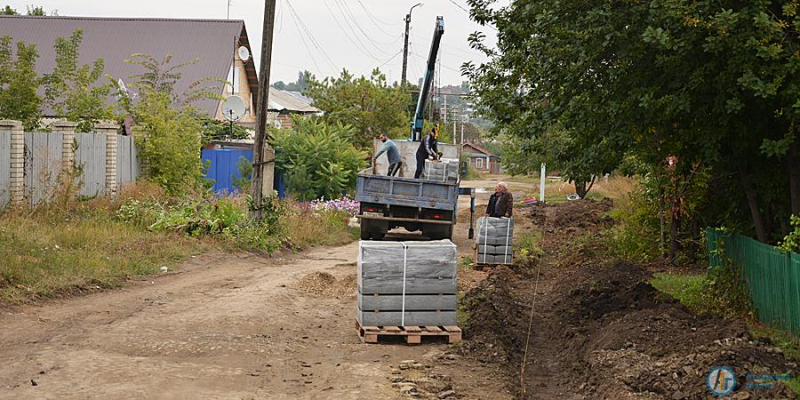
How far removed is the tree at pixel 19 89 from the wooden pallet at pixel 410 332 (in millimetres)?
13434

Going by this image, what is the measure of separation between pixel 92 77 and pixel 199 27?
22.4m

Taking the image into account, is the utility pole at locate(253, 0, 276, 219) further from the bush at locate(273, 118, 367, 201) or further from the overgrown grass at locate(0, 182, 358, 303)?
the bush at locate(273, 118, 367, 201)

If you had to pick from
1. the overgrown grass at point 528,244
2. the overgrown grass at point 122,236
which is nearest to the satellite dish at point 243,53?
the overgrown grass at point 528,244

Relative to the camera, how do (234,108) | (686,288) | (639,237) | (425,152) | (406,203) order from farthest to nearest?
(234,108), (425,152), (406,203), (639,237), (686,288)

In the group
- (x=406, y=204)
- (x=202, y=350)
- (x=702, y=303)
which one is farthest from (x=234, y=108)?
(x=202, y=350)

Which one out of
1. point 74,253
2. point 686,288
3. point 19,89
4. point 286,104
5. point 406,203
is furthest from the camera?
point 286,104

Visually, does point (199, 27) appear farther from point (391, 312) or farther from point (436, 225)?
point (391, 312)

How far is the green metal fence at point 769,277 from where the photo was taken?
939 cm

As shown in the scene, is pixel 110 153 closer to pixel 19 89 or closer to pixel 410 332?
pixel 19 89

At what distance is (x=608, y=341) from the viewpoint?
1009 cm

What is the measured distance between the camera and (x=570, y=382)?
934 cm

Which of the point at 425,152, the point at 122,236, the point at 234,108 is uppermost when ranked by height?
the point at 234,108

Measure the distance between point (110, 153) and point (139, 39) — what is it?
23.2m

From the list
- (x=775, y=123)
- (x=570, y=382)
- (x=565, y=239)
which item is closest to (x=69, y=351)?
(x=570, y=382)
